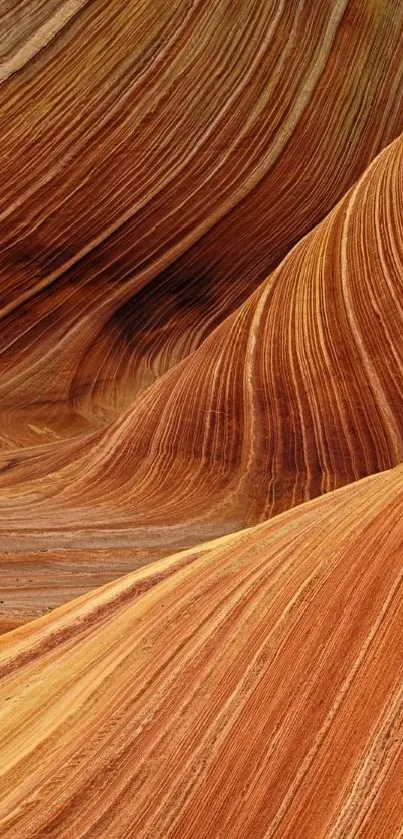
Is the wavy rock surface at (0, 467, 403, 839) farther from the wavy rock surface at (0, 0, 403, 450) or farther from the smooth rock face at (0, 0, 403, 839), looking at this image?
the wavy rock surface at (0, 0, 403, 450)

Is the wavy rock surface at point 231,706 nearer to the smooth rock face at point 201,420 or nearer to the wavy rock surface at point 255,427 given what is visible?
the smooth rock face at point 201,420

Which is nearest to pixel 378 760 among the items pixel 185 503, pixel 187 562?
pixel 187 562

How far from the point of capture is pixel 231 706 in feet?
10.9

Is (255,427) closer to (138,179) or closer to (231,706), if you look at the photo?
(231,706)

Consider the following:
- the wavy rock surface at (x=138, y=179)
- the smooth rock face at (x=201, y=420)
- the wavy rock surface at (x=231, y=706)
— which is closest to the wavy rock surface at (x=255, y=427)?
the smooth rock face at (x=201, y=420)

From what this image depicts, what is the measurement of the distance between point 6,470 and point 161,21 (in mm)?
7404

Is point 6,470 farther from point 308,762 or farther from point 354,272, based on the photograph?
point 308,762

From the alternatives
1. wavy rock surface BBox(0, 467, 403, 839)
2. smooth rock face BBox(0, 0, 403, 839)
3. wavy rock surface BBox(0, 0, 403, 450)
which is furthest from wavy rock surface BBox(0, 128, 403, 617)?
wavy rock surface BBox(0, 0, 403, 450)

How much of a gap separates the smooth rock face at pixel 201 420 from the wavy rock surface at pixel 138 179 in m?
0.03

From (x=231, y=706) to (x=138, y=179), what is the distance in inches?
432

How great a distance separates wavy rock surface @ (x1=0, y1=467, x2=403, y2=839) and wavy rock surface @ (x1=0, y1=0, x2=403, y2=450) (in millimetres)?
7971

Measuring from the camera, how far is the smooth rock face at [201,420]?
317cm

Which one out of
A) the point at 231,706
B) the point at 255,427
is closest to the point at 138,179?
the point at 255,427

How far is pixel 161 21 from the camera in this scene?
46.4 ft
